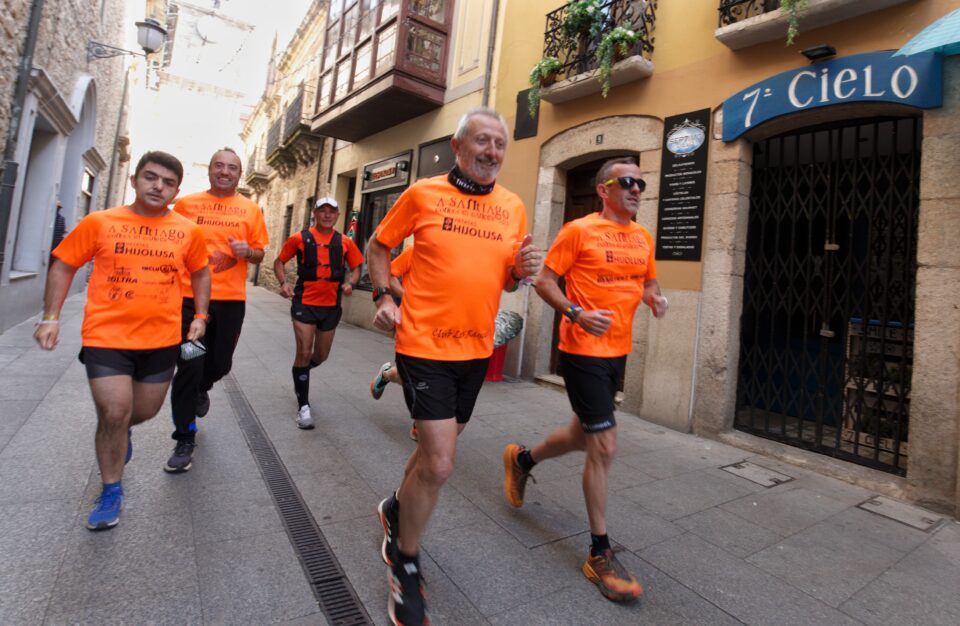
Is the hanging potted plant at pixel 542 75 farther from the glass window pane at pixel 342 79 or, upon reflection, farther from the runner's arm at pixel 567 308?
the glass window pane at pixel 342 79

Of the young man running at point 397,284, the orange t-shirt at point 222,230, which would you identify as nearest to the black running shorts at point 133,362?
the orange t-shirt at point 222,230

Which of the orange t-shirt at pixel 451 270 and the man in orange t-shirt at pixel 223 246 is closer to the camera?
the orange t-shirt at pixel 451 270

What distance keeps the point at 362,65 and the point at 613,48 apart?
274 inches

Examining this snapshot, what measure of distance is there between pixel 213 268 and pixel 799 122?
528cm

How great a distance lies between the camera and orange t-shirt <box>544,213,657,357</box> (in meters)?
2.65

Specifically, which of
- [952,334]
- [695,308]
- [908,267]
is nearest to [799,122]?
[908,267]

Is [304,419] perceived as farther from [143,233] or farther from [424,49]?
[424,49]

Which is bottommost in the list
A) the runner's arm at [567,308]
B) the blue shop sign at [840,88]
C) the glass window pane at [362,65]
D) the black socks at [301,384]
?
the black socks at [301,384]

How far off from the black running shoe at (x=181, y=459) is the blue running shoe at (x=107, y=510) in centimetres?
62

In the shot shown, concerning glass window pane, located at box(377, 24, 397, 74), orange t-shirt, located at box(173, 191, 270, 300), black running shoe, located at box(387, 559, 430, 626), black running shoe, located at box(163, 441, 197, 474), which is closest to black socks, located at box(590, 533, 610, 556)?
black running shoe, located at box(387, 559, 430, 626)

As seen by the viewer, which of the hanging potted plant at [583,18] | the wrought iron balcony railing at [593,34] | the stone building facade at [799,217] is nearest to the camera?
the stone building facade at [799,217]

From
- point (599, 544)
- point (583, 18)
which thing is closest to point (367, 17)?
point (583, 18)

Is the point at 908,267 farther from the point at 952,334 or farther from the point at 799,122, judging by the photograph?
the point at 799,122

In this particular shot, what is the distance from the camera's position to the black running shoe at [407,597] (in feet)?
6.20
